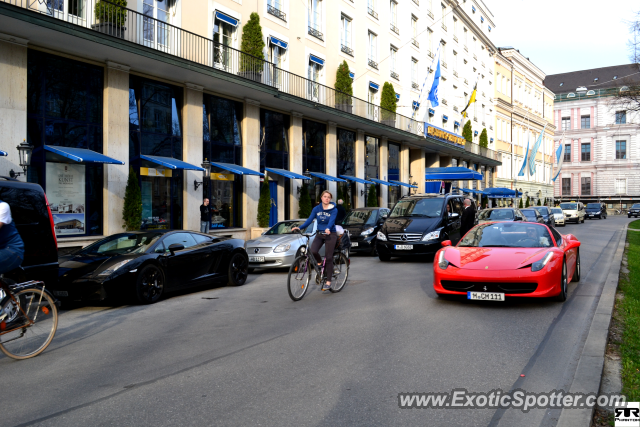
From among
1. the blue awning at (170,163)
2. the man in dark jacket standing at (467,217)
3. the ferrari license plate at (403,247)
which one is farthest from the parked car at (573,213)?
the blue awning at (170,163)

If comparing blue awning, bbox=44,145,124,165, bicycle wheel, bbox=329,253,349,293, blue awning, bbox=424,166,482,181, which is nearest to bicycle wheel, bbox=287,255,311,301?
bicycle wheel, bbox=329,253,349,293

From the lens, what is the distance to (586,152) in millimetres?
91125

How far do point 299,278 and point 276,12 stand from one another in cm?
1824

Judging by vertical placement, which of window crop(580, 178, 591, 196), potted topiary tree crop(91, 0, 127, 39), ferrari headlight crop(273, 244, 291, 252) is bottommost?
ferrari headlight crop(273, 244, 291, 252)

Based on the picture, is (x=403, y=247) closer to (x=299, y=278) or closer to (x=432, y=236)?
(x=432, y=236)

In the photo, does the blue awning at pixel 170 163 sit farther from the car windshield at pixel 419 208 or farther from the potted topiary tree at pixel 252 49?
the car windshield at pixel 419 208

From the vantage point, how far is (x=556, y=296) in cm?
842

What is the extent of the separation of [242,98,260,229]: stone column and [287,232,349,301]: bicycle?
12664 millimetres

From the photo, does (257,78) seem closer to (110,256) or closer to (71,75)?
(71,75)

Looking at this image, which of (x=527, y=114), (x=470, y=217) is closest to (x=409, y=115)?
(x=470, y=217)

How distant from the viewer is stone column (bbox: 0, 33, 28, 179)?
14172mm

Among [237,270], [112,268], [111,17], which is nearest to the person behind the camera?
[112,268]
